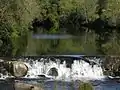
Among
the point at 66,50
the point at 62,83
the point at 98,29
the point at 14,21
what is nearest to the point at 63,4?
the point at 98,29

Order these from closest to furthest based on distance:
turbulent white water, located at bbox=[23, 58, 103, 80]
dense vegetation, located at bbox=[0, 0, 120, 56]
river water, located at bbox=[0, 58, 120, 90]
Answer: river water, located at bbox=[0, 58, 120, 90] → turbulent white water, located at bbox=[23, 58, 103, 80] → dense vegetation, located at bbox=[0, 0, 120, 56]

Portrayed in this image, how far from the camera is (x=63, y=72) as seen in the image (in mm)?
25922

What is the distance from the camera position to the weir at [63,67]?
25.6 meters

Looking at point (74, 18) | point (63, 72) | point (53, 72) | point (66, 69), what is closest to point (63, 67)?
point (66, 69)

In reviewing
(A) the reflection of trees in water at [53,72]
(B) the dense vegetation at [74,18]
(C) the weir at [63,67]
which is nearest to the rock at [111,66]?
(C) the weir at [63,67]

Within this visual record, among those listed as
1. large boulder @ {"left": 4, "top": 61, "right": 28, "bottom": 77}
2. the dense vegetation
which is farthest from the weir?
the dense vegetation

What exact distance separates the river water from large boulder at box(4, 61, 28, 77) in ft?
1.03

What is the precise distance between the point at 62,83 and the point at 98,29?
128 feet

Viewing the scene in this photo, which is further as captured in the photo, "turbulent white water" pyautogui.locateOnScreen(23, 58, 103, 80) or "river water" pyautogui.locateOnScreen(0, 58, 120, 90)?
"turbulent white water" pyautogui.locateOnScreen(23, 58, 103, 80)

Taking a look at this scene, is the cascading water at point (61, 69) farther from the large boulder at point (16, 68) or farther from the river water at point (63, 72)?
the large boulder at point (16, 68)

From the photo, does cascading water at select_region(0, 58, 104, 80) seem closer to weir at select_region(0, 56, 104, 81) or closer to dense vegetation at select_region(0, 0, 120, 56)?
weir at select_region(0, 56, 104, 81)

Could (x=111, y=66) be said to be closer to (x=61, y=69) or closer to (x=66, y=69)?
(x=66, y=69)

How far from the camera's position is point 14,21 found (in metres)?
40.9

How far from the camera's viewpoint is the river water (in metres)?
23.6
